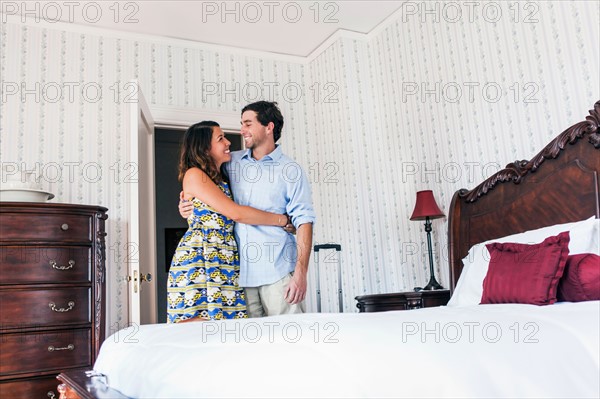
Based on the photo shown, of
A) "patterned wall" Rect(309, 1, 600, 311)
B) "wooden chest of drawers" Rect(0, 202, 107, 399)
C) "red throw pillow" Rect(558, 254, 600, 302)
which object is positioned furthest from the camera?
"wooden chest of drawers" Rect(0, 202, 107, 399)

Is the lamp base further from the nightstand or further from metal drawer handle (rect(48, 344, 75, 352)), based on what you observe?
metal drawer handle (rect(48, 344, 75, 352))

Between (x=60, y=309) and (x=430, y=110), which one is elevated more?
(x=430, y=110)

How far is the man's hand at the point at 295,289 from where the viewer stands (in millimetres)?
2221

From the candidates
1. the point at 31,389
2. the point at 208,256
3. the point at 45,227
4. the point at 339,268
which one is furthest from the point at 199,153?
the point at 339,268

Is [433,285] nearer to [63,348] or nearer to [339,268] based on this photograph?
[339,268]

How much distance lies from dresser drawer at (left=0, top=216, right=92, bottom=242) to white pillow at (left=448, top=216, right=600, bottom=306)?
216cm

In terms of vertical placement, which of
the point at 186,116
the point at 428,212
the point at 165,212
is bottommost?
the point at 428,212

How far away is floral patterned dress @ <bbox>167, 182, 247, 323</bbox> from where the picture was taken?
7.00ft

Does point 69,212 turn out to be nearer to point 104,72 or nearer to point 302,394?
point 104,72

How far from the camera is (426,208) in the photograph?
3.48m

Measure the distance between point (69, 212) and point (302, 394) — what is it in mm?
2746

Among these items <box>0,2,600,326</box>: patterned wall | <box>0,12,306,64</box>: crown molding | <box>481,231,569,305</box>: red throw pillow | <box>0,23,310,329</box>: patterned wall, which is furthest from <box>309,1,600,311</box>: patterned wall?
<box>0,23,310,329</box>: patterned wall

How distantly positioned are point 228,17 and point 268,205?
2282mm

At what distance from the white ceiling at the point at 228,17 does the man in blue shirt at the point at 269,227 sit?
172 cm
